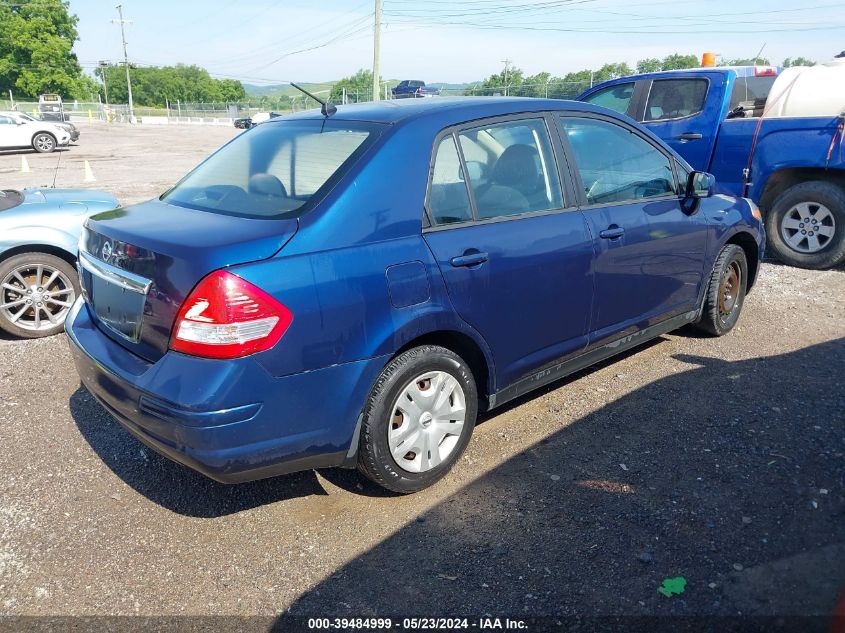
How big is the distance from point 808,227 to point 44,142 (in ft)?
85.6

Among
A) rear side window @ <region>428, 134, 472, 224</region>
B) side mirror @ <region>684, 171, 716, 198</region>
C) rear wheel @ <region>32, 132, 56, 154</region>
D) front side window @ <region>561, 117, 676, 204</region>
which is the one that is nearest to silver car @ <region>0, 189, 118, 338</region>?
rear side window @ <region>428, 134, 472, 224</region>

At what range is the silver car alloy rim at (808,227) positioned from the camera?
7.11m

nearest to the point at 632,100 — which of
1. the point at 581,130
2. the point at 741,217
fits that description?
the point at 741,217

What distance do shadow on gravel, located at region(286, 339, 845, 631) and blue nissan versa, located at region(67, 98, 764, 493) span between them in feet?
1.24

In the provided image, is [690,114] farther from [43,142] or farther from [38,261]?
[43,142]

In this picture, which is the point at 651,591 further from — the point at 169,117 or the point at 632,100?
the point at 169,117

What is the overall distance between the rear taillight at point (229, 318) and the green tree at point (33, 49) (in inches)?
3275

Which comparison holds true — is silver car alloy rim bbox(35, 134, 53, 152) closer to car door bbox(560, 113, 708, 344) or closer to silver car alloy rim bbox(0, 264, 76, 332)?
silver car alloy rim bbox(0, 264, 76, 332)

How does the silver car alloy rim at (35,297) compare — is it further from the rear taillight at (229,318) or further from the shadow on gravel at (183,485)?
the rear taillight at (229,318)

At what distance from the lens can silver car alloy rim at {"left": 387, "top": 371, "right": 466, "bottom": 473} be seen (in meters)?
3.04

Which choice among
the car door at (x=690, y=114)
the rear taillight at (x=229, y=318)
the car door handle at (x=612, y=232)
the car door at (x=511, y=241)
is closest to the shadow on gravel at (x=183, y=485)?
the rear taillight at (x=229, y=318)

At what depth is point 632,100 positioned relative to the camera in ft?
27.4

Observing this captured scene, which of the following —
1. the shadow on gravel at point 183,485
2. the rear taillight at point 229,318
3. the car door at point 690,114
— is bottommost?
the shadow on gravel at point 183,485

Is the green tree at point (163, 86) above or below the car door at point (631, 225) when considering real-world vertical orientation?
above
